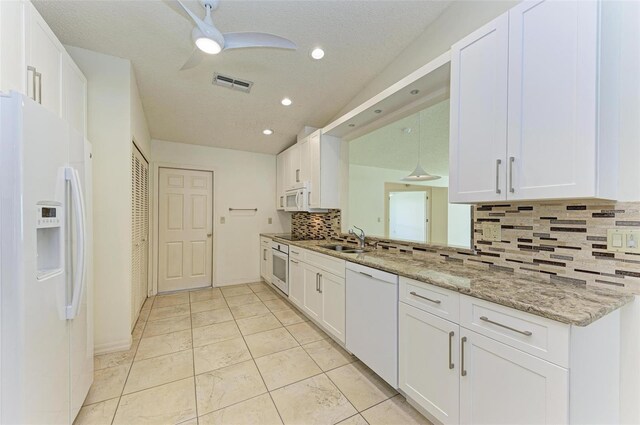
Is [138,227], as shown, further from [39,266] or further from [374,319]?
[374,319]

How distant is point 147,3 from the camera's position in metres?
1.83

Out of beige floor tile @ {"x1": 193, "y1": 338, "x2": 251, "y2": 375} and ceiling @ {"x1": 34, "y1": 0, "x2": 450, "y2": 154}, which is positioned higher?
ceiling @ {"x1": 34, "y1": 0, "x2": 450, "y2": 154}

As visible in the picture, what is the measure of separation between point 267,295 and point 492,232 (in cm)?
311

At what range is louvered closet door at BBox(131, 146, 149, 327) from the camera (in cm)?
263

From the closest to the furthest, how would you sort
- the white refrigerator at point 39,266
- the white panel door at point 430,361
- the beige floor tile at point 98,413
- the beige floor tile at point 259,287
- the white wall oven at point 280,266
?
1. the white refrigerator at point 39,266
2. the white panel door at point 430,361
3. the beige floor tile at point 98,413
4. the white wall oven at point 280,266
5. the beige floor tile at point 259,287

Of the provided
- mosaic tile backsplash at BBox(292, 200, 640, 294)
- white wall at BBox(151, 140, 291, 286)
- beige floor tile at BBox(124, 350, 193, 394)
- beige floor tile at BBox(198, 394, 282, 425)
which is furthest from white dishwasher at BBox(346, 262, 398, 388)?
white wall at BBox(151, 140, 291, 286)

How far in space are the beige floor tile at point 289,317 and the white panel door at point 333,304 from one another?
21.8 inches

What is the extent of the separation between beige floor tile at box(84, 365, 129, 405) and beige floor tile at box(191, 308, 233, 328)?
2.71ft

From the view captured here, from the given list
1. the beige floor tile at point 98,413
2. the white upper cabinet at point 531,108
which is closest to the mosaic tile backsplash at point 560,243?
the white upper cabinet at point 531,108

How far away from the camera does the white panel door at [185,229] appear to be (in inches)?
152

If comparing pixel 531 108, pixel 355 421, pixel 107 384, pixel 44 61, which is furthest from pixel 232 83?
pixel 355 421

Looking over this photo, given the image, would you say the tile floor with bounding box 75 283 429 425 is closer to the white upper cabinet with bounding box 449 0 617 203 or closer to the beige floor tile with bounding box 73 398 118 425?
the beige floor tile with bounding box 73 398 118 425

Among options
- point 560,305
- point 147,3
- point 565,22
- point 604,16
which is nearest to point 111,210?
point 147,3

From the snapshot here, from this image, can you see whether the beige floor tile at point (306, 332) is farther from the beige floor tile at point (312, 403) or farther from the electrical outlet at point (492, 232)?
the electrical outlet at point (492, 232)
